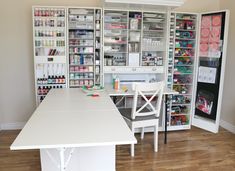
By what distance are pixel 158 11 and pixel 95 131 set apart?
257 cm

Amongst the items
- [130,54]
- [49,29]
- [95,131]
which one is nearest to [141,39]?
[130,54]

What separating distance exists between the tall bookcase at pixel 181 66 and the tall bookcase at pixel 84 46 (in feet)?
3.93

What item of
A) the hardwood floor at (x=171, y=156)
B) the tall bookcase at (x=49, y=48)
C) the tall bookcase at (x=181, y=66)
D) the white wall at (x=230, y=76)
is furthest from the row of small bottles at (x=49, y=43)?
the white wall at (x=230, y=76)

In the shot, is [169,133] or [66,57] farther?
[169,133]

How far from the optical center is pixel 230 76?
13.0 feet

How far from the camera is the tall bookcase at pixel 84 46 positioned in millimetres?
3529

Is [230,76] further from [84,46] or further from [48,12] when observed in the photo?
[48,12]

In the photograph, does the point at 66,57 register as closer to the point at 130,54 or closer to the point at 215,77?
Result: the point at 130,54

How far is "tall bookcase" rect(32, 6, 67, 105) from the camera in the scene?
3.42m

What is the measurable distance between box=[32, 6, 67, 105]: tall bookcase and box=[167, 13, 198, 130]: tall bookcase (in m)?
1.74

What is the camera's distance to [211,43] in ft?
12.4

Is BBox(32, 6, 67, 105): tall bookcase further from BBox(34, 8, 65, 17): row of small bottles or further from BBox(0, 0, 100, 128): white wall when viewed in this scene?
BBox(0, 0, 100, 128): white wall

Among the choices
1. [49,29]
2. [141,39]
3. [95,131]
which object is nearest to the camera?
[95,131]

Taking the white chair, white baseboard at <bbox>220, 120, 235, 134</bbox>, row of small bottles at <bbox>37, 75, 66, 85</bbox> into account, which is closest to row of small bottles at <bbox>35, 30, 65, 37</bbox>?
row of small bottles at <bbox>37, 75, 66, 85</bbox>
